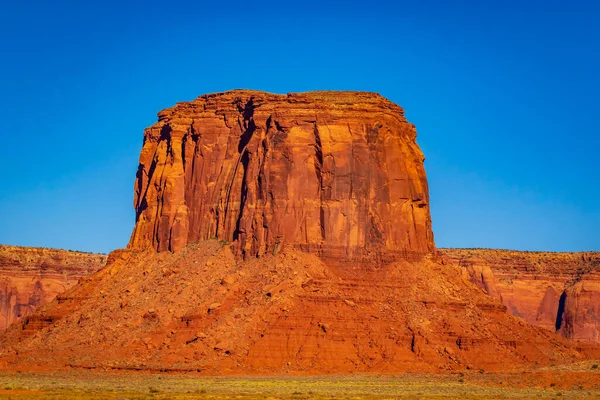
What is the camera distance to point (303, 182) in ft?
334

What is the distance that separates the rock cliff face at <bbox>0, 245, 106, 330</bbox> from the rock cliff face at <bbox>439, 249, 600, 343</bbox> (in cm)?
4400

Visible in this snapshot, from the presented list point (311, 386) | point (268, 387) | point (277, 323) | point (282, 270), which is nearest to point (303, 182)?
point (282, 270)

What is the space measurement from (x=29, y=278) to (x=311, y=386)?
7695 centimetres

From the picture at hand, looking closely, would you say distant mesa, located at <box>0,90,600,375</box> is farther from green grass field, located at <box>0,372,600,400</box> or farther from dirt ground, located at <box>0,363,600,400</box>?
dirt ground, located at <box>0,363,600,400</box>

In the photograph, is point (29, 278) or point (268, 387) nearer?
point (268, 387)

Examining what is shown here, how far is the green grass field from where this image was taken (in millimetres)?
73125

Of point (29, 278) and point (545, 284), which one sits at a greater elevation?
point (545, 284)

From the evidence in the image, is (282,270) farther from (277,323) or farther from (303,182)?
(303,182)

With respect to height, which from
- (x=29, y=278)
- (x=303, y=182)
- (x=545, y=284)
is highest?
(x=545, y=284)

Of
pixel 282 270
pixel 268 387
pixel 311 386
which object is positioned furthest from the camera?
pixel 282 270

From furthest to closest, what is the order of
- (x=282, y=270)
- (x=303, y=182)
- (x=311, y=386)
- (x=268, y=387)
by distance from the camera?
1. (x=303, y=182)
2. (x=282, y=270)
3. (x=311, y=386)
4. (x=268, y=387)

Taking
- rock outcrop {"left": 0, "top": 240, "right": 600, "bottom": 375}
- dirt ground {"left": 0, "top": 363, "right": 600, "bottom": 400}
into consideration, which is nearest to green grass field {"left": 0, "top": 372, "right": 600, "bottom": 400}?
dirt ground {"left": 0, "top": 363, "right": 600, "bottom": 400}

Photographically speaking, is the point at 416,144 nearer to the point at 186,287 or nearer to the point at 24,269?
the point at 186,287

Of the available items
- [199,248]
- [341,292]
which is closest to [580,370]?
[341,292]
